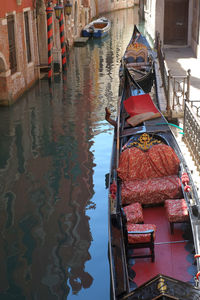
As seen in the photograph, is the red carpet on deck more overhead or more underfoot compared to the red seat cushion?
more underfoot

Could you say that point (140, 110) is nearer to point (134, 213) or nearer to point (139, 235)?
point (134, 213)

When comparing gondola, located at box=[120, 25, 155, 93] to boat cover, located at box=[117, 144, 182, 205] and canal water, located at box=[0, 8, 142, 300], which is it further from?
boat cover, located at box=[117, 144, 182, 205]

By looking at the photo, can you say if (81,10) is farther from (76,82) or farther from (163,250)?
(163,250)

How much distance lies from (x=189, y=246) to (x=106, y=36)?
794 inches

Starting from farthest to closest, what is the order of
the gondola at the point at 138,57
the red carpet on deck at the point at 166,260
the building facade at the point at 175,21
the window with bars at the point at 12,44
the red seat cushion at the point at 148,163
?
the building facade at the point at 175,21, the gondola at the point at 138,57, the window with bars at the point at 12,44, the red seat cushion at the point at 148,163, the red carpet on deck at the point at 166,260

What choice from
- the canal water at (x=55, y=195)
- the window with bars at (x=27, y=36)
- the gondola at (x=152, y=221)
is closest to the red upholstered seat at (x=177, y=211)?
the gondola at (x=152, y=221)

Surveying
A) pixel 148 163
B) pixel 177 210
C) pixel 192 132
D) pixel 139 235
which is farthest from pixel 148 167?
pixel 192 132

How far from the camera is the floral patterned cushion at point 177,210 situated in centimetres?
433

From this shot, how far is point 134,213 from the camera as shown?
14.9ft

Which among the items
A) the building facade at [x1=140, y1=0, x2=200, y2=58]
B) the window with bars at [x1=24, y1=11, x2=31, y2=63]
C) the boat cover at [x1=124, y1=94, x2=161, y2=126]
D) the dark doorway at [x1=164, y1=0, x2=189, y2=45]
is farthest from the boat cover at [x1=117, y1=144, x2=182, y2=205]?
the dark doorway at [x1=164, y1=0, x2=189, y2=45]

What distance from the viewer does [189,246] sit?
4.17m

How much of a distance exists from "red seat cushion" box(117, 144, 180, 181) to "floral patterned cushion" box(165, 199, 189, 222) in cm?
62

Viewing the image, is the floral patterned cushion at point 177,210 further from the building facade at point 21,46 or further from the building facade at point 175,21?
the building facade at point 175,21

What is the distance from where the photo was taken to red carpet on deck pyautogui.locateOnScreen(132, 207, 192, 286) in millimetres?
3871
